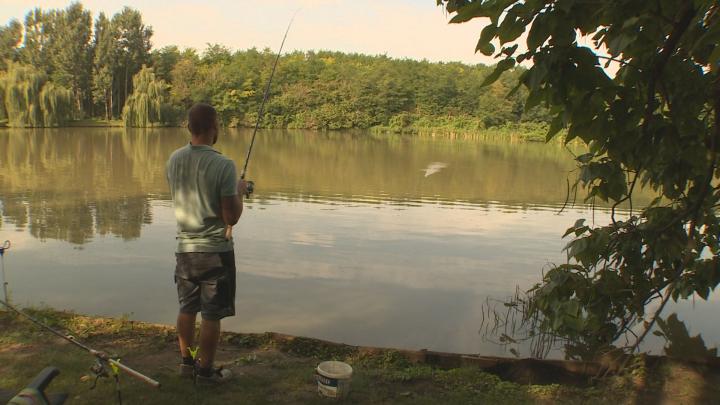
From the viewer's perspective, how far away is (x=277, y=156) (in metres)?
23.4

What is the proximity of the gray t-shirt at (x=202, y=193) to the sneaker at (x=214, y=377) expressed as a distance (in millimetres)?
729

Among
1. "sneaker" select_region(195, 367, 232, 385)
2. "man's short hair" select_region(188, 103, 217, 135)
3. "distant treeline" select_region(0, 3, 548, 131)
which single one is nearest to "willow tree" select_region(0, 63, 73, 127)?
"distant treeline" select_region(0, 3, 548, 131)

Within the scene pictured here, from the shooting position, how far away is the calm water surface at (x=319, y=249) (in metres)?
5.46

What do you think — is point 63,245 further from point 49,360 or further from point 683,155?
point 683,155

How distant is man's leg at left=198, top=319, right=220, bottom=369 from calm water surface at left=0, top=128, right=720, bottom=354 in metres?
1.96

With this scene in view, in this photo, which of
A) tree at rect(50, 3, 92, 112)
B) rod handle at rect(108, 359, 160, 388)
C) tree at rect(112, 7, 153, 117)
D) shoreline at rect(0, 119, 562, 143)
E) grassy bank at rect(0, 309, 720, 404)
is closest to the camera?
rod handle at rect(108, 359, 160, 388)

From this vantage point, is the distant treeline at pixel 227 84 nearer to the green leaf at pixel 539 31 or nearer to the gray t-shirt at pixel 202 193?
the gray t-shirt at pixel 202 193

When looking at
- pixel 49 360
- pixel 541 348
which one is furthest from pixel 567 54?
pixel 541 348

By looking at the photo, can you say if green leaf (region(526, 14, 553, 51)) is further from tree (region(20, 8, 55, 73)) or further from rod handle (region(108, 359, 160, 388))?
tree (region(20, 8, 55, 73))

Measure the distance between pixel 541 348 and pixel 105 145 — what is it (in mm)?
24525

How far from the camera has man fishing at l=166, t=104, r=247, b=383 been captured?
295 cm

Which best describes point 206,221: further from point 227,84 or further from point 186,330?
point 227,84

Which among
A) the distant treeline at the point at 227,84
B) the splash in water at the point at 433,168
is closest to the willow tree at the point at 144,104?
the distant treeline at the point at 227,84

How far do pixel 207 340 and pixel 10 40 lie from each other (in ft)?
196
